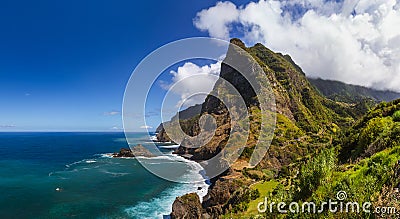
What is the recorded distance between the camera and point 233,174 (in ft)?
218

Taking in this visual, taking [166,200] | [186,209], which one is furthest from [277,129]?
[186,209]

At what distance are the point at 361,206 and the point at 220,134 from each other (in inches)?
3804

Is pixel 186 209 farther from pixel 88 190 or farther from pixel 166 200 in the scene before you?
pixel 88 190

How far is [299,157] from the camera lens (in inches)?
3546

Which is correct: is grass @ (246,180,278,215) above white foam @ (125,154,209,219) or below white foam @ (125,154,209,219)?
above

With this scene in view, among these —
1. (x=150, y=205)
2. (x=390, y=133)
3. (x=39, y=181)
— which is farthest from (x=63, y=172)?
(x=390, y=133)

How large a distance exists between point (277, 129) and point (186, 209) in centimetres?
7080

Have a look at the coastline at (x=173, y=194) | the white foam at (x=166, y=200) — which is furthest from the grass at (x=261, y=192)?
the white foam at (x=166, y=200)

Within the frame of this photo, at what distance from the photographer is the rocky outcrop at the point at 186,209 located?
148 feet

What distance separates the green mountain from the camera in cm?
1686

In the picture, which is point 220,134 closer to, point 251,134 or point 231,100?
point 251,134

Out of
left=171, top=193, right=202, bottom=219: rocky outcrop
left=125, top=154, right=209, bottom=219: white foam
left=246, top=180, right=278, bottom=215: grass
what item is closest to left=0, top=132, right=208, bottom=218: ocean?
left=125, top=154, right=209, bottom=219: white foam

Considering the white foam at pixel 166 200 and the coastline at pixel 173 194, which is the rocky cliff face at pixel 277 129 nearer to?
the coastline at pixel 173 194

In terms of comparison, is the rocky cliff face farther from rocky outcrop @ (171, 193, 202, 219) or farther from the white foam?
the white foam
